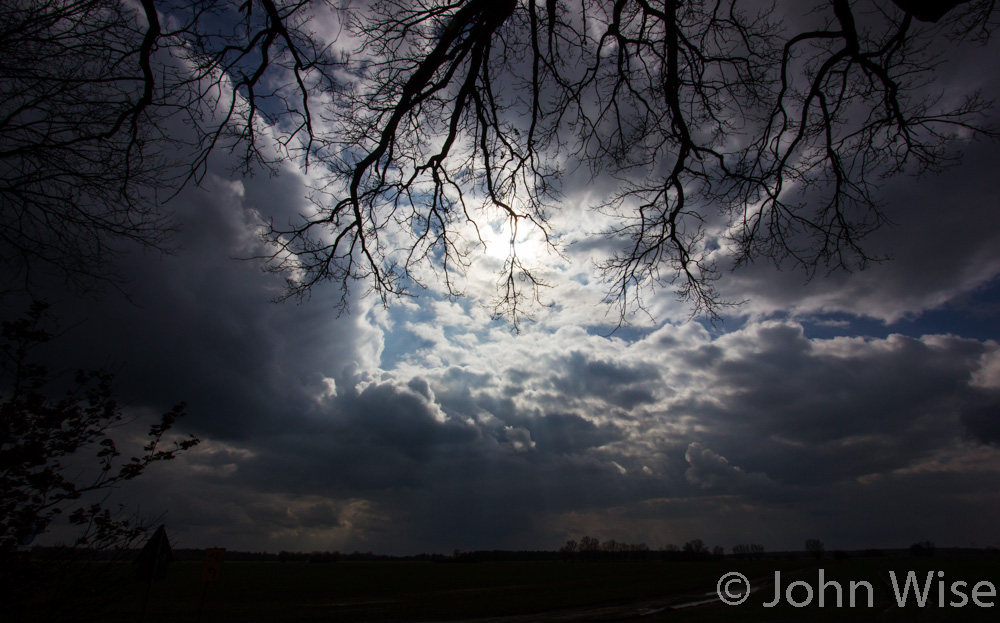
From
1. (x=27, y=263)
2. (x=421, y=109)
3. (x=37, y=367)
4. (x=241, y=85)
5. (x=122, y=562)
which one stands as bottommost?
(x=122, y=562)

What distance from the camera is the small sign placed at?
10.1 meters

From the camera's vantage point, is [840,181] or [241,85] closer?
[241,85]

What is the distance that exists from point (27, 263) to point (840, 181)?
7084mm

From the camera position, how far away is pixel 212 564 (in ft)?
33.5

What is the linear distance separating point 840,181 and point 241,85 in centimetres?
588

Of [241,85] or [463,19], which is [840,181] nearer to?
[463,19]

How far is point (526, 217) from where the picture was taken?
5824mm

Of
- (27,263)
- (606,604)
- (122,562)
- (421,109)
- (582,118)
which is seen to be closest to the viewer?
(27,263)

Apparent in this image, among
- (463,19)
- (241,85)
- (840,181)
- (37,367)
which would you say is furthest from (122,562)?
(840,181)

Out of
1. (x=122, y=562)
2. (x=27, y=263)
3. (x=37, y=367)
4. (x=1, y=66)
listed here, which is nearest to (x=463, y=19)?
(x=1, y=66)

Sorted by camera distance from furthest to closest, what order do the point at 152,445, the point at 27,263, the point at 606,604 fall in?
the point at 606,604, the point at 152,445, the point at 27,263

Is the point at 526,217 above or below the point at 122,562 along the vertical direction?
above

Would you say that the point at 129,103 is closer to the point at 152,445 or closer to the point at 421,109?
the point at 421,109

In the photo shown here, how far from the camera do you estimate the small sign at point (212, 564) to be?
33.0ft
